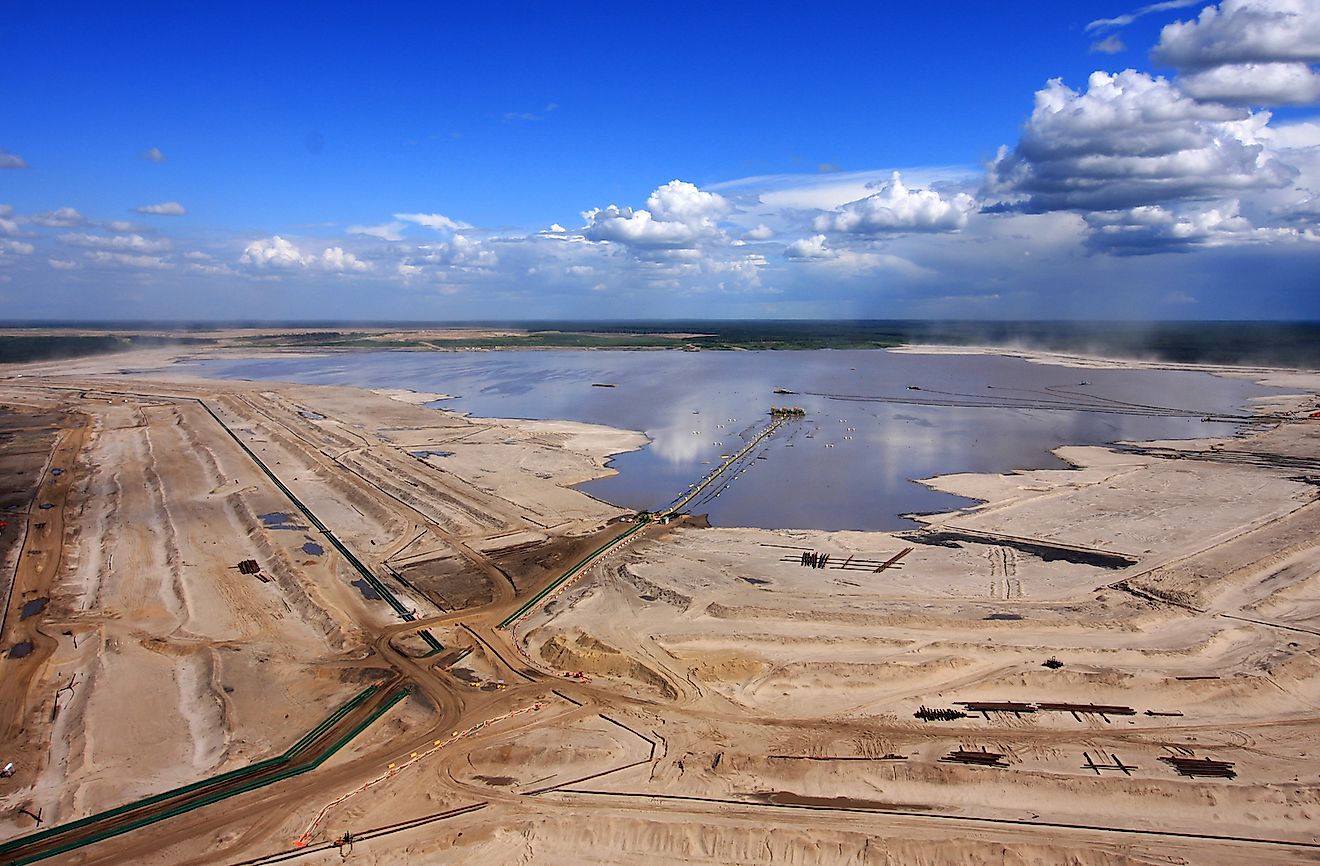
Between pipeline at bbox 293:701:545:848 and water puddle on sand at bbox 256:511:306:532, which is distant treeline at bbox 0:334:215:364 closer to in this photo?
water puddle on sand at bbox 256:511:306:532

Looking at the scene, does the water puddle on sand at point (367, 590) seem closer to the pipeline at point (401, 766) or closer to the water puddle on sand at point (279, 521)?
the water puddle on sand at point (279, 521)

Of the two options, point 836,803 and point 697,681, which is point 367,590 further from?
point 836,803

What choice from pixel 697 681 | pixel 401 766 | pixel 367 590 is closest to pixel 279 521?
pixel 367 590

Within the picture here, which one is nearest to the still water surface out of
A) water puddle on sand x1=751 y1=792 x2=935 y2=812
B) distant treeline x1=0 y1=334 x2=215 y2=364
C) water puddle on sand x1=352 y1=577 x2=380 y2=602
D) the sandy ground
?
the sandy ground

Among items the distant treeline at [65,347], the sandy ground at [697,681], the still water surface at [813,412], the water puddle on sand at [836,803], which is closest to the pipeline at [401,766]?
the sandy ground at [697,681]

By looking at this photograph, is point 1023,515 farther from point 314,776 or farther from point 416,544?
point 314,776

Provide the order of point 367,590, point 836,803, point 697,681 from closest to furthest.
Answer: point 836,803 < point 697,681 < point 367,590
